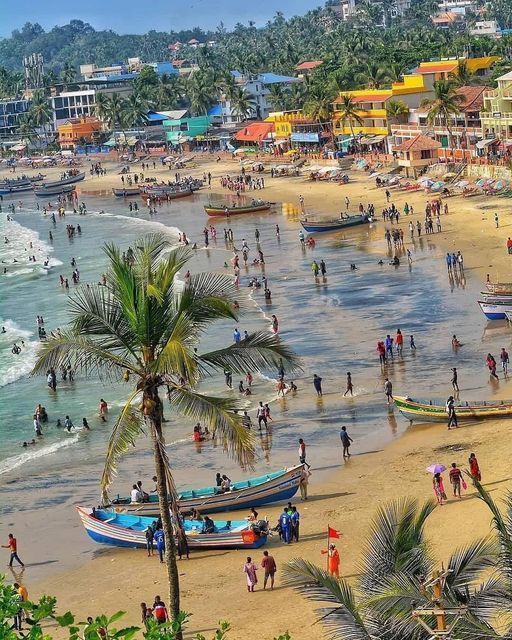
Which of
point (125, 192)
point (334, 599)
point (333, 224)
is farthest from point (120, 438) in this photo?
point (125, 192)

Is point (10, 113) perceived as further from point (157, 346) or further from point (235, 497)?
point (157, 346)

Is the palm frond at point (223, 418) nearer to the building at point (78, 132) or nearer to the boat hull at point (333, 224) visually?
the boat hull at point (333, 224)

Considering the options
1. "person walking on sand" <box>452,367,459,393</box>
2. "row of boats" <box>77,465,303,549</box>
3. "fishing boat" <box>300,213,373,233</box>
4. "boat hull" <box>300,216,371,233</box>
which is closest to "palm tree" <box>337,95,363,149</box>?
"fishing boat" <box>300,213,373,233</box>

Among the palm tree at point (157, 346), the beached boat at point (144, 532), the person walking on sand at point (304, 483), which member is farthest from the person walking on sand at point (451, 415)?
the palm tree at point (157, 346)

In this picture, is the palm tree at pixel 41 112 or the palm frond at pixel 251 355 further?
the palm tree at pixel 41 112

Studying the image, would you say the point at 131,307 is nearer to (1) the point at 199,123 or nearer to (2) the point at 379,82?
(2) the point at 379,82

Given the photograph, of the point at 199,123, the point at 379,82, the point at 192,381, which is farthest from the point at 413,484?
the point at 199,123

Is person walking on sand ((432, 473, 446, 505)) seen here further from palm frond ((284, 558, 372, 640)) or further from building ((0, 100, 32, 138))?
building ((0, 100, 32, 138))
